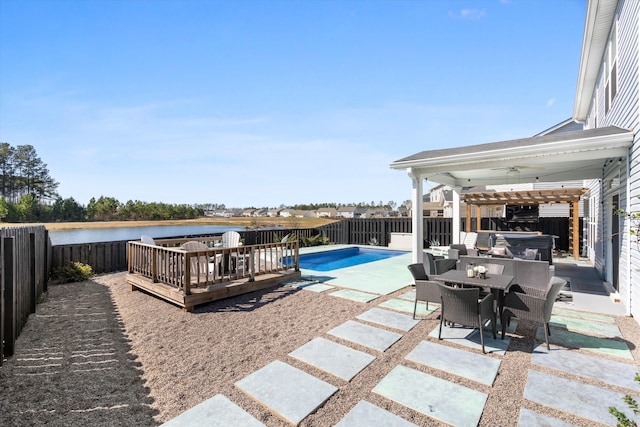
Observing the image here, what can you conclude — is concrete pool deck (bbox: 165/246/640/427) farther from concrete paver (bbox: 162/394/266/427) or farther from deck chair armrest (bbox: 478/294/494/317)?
deck chair armrest (bbox: 478/294/494/317)

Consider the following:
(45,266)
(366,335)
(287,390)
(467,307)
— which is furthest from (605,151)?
(45,266)

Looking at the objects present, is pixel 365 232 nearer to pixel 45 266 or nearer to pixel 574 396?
pixel 45 266

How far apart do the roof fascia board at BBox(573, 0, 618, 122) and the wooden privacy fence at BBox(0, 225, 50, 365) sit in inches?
402

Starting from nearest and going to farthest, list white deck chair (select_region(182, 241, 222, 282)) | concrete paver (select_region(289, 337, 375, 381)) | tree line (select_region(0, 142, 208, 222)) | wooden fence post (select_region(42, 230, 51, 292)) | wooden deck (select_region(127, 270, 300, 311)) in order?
1. concrete paver (select_region(289, 337, 375, 381))
2. wooden deck (select_region(127, 270, 300, 311))
3. white deck chair (select_region(182, 241, 222, 282))
4. wooden fence post (select_region(42, 230, 51, 292))
5. tree line (select_region(0, 142, 208, 222))

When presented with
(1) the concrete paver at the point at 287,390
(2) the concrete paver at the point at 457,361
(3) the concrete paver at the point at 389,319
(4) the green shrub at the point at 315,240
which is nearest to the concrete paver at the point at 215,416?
(1) the concrete paver at the point at 287,390

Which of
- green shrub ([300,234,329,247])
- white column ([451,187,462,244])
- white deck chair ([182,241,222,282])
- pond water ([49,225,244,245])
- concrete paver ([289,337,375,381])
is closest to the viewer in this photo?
concrete paver ([289,337,375,381])

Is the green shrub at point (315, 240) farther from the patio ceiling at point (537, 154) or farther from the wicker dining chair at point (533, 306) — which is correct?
the wicker dining chair at point (533, 306)

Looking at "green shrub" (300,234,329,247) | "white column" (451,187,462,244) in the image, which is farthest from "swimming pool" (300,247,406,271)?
"white column" (451,187,462,244)

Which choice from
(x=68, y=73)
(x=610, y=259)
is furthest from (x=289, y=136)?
(x=610, y=259)

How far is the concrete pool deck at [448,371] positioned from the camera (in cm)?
241

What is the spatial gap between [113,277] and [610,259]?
1206 centimetres

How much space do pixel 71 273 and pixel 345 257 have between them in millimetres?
9587

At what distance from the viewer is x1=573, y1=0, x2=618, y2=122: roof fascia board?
5891 mm

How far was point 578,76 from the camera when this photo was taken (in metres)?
8.46
